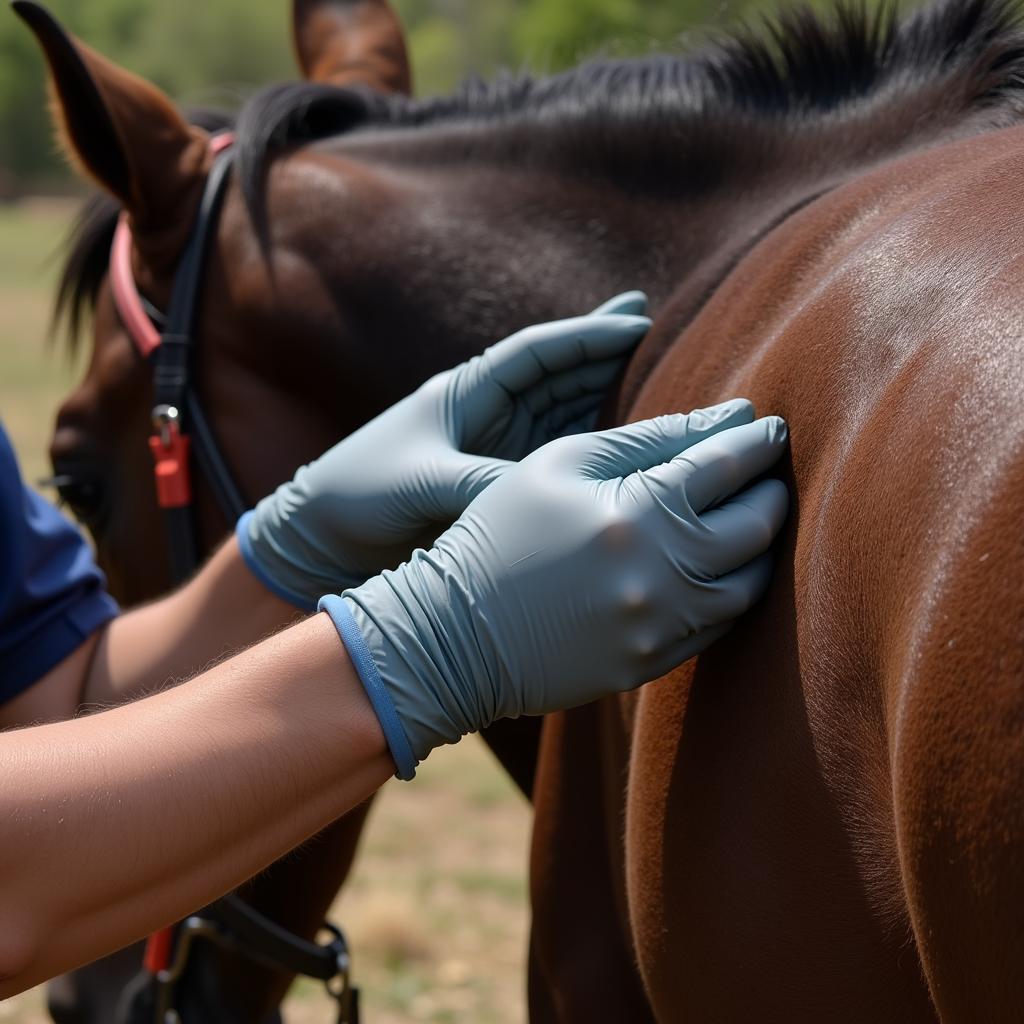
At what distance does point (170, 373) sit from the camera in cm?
188

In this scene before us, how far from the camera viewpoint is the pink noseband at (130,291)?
1938 mm

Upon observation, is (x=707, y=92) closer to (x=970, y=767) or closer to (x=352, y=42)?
(x=352, y=42)

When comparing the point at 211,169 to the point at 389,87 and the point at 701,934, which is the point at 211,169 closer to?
the point at 389,87

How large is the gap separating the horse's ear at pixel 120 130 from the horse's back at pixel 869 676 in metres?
1.02

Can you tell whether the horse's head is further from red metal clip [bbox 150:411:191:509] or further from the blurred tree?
the blurred tree

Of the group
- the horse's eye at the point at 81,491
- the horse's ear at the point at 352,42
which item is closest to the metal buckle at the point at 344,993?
the horse's eye at the point at 81,491

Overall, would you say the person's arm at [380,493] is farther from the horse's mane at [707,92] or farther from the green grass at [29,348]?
the green grass at [29,348]

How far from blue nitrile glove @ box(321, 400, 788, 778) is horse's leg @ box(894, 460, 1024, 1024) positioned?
0.29 m

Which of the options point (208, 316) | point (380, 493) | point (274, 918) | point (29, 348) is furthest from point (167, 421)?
point (29, 348)

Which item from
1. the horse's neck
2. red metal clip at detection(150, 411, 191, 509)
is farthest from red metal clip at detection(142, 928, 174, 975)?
the horse's neck

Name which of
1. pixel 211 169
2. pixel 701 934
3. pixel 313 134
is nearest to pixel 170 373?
pixel 211 169

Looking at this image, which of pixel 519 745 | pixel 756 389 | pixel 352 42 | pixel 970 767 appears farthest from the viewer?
pixel 352 42

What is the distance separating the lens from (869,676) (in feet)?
3.05

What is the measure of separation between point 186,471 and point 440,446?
60 cm
